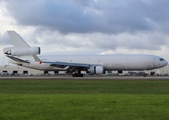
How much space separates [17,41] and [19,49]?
2.32 meters

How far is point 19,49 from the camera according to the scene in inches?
1956

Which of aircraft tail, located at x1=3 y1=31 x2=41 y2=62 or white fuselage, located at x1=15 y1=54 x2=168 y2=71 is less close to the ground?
aircraft tail, located at x1=3 y1=31 x2=41 y2=62

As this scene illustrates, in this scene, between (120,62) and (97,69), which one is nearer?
(97,69)

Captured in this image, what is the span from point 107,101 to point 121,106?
1.21m

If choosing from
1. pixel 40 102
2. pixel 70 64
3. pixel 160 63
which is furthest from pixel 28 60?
pixel 40 102

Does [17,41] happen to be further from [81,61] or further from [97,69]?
[97,69]

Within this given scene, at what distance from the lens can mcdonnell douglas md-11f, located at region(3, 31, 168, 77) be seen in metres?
48.0

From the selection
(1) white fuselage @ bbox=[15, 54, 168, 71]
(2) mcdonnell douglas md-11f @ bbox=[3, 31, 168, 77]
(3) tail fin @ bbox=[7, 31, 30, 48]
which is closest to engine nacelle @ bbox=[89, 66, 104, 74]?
(2) mcdonnell douglas md-11f @ bbox=[3, 31, 168, 77]

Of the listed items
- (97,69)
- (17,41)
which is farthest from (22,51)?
(97,69)

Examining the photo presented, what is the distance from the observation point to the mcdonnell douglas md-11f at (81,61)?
48000 millimetres

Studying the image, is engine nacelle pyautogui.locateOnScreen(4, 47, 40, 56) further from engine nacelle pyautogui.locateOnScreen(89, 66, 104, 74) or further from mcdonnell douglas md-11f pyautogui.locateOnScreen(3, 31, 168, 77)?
engine nacelle pyautogui.locateOnScreen(89, 66, 104, 74)

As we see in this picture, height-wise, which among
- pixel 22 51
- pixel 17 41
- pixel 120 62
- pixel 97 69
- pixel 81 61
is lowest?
pixel 97 69

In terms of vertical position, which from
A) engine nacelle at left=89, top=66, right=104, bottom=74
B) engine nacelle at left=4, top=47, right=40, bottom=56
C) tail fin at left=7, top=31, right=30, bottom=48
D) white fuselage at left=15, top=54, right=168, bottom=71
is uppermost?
tail fin at left=7, top=31, right=30, bottom=48

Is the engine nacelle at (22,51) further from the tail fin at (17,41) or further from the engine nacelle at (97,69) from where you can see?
the engine nacelle at (97,69)
